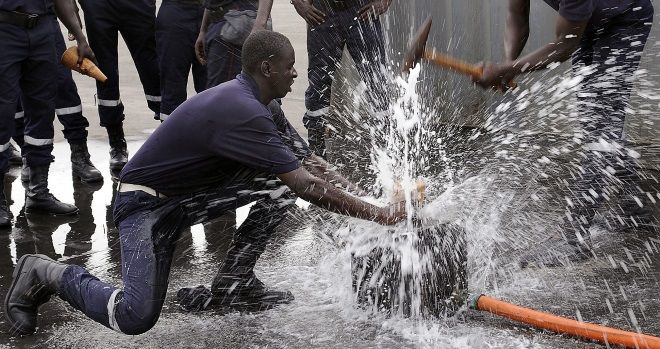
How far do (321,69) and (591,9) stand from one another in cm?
239

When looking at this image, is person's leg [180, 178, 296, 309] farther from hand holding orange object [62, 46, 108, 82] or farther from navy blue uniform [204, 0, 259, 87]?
hand holding orange object [62, 46, 108, 82]

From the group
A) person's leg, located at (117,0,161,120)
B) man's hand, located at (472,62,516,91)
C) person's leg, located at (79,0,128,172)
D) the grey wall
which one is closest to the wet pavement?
man's hand, located at (472,62,516,91)

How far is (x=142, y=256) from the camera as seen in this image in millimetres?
4348

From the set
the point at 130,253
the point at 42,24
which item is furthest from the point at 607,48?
the point at 42,24

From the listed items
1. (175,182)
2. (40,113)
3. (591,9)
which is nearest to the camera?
(175,182)

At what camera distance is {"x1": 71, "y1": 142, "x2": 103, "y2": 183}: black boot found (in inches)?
289

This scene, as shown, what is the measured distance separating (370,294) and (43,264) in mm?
1500

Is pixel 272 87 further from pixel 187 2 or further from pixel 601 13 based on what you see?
pixel 187 2

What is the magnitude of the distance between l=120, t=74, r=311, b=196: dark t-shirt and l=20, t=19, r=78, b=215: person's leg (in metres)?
2.21

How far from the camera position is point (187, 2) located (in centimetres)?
723

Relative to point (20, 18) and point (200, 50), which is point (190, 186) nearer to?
point (20, 18)

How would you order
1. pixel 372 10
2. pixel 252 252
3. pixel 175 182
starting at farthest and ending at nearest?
pixel 372 10, pixel 252 252, pixel 175 182

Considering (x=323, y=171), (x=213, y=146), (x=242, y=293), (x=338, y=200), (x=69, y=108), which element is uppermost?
(x=69, y=108)

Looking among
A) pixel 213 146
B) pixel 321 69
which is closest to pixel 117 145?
pixel 321 69
